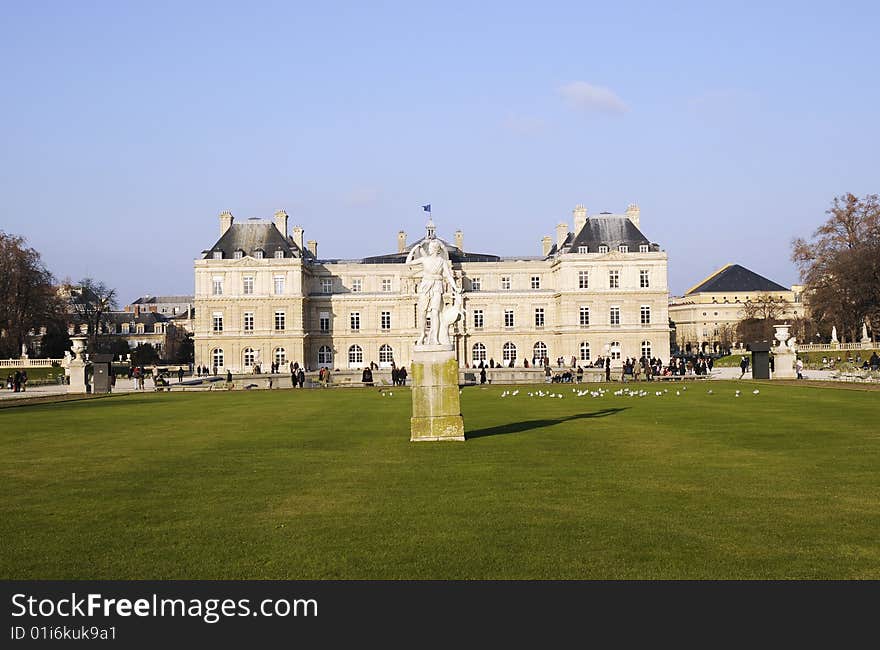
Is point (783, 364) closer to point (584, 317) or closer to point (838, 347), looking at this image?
point (838, 347)

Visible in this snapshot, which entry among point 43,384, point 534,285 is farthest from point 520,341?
point 43,384

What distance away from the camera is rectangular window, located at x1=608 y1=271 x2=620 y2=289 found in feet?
283

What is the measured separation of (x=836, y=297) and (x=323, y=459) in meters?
67.5

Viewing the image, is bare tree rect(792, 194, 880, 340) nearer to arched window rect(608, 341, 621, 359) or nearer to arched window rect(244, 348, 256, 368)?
arched window rect(608, 341, 621, 359)

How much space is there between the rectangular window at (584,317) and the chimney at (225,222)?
110ft

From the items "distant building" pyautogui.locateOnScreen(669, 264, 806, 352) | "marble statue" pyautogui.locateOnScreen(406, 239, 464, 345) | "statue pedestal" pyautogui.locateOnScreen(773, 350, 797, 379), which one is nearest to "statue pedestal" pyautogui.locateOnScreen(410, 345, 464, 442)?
"marble statue" pyautogui.locateOnScreen(406, 239, 464, 345)

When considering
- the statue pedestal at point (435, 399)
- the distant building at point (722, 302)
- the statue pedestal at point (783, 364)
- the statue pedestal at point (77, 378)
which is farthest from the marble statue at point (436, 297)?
the distant building at point (722, 302)

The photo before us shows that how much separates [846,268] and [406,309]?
3910 cm

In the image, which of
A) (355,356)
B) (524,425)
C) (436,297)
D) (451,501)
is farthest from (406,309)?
(451,501)

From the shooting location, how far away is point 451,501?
1195cm

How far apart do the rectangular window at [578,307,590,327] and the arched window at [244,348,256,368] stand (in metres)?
30.2

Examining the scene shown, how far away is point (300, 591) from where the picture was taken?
777 cm

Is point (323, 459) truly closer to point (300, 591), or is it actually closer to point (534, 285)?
point (300, 591)

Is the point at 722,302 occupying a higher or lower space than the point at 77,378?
higher
